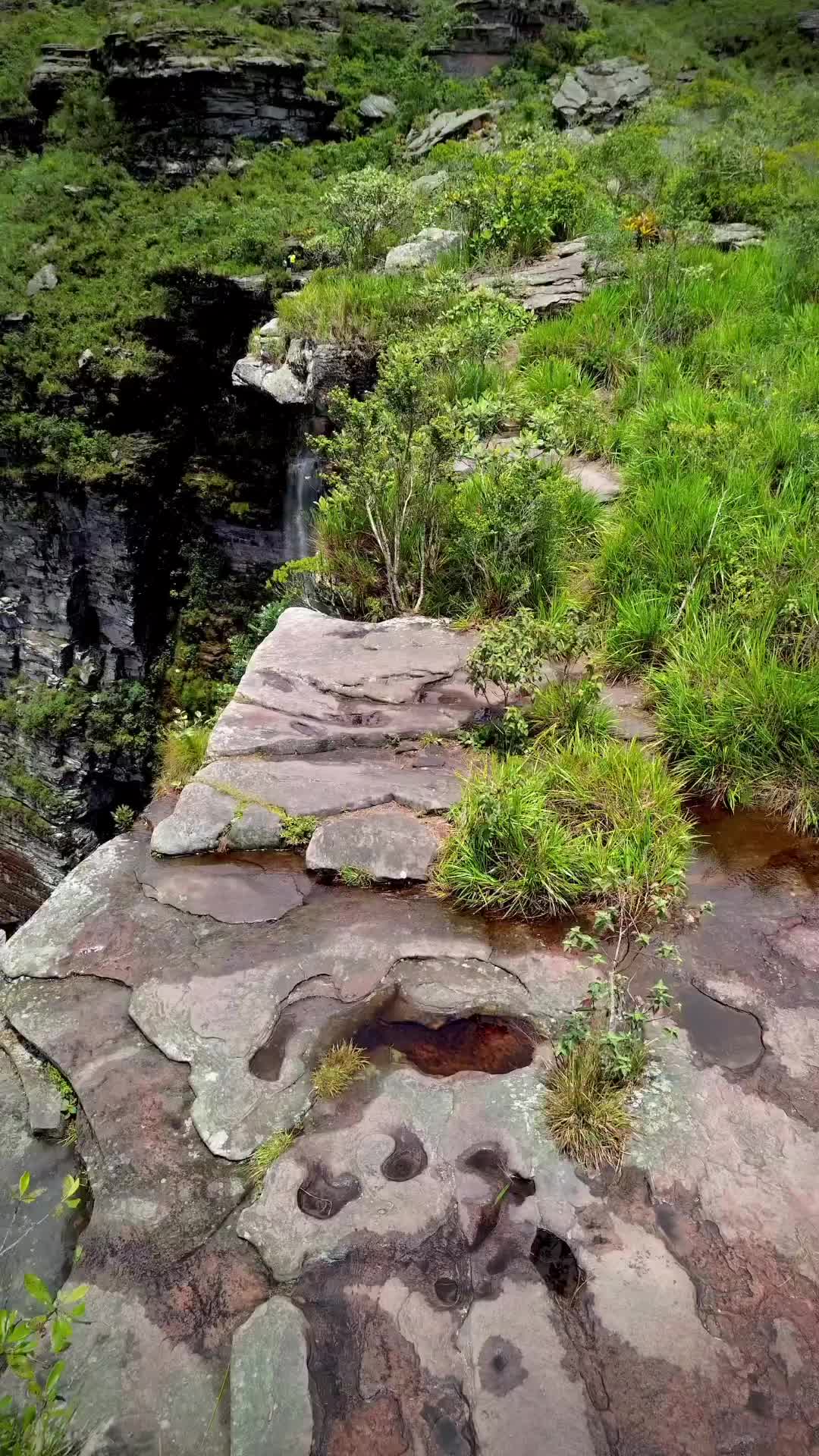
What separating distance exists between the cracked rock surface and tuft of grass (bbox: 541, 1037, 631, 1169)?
5cm

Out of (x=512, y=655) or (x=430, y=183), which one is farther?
(x=430, y=183)

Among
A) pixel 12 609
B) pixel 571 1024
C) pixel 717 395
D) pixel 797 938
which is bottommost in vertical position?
pixel 12 609

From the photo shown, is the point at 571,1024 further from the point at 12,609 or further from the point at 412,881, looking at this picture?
the point at 12,609

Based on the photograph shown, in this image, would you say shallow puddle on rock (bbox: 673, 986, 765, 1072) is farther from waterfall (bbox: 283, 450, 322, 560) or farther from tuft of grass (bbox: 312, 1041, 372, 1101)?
waterfall (bbox: 283, 450, 322, 560)

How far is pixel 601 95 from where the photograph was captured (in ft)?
46.8

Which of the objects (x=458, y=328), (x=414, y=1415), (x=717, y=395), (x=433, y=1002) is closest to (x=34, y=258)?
(x=458, y=328)

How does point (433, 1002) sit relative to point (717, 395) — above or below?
below

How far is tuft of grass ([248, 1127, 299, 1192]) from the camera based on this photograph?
7.10 feet

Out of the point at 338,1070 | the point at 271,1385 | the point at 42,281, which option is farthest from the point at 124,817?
the point at 42,281

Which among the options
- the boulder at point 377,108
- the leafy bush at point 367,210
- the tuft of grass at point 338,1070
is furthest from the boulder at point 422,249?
the boulder at point 377,108

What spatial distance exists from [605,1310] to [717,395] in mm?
5735

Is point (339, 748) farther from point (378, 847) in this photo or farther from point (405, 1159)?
point (405, 1159)

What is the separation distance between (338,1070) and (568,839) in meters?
1.27

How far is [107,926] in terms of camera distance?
3.05m
